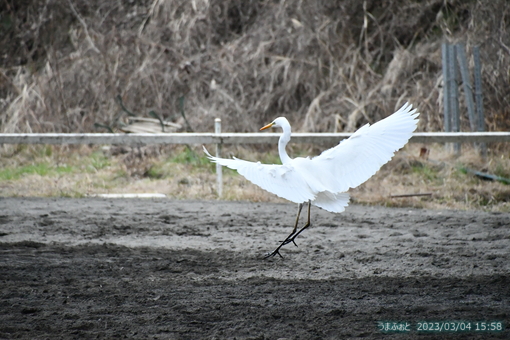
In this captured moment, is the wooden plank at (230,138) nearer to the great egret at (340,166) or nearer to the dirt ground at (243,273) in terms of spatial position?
the dirt ground at (243,273)

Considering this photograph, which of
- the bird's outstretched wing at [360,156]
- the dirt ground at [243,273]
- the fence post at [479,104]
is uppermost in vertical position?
the fence post at [479,104]

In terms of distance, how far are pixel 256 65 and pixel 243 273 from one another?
882 cm

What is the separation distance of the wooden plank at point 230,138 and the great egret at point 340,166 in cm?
255

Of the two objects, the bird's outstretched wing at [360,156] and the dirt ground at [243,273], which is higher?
the bird's outstretched wing at [360,156]

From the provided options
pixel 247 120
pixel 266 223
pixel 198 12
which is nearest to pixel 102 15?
pixel 198 12

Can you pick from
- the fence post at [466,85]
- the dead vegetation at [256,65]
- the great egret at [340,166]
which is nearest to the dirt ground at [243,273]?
the great egret at [340,166]

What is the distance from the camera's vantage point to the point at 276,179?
4988mm

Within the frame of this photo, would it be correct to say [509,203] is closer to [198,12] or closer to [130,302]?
[130,302]

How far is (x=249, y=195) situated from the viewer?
331 inches

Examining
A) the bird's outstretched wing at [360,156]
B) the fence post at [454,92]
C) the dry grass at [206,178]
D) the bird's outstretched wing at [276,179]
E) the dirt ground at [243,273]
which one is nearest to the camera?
the dirt ground at [243,273]

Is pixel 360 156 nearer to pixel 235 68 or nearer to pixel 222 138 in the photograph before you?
pixel 222 138

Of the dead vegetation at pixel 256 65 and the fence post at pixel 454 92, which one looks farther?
the dead vegetation at pixel 256 65

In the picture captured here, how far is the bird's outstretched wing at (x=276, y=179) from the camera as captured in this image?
194 inches

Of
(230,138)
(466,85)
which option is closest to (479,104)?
(466,85)
